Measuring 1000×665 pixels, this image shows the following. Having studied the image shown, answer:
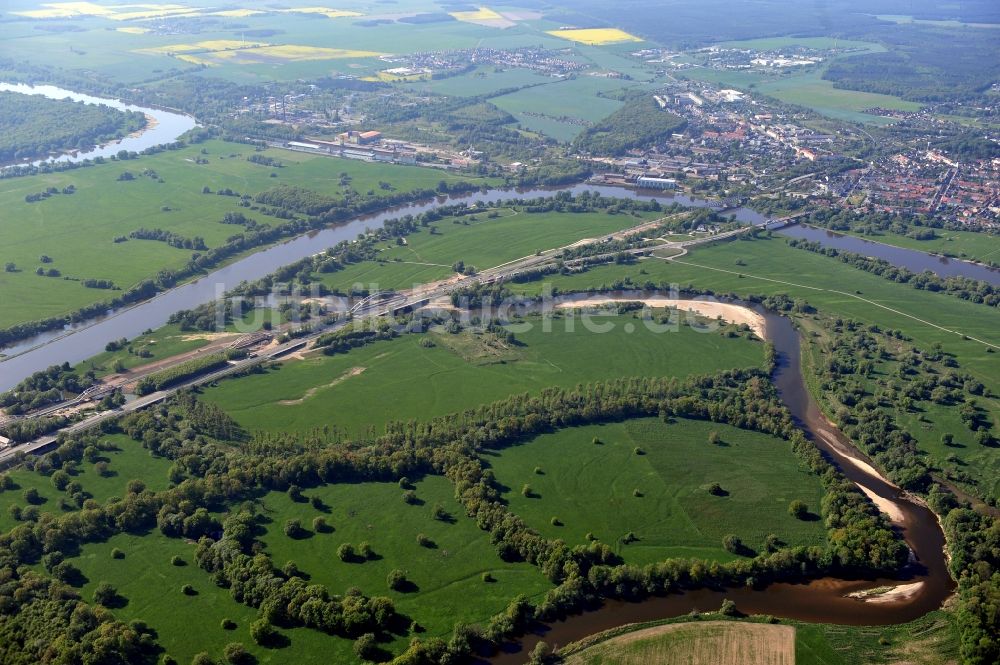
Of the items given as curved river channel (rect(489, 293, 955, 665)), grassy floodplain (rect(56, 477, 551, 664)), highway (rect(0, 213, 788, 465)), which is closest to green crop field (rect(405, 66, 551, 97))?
highway (rect(0, 213, 788, 465))

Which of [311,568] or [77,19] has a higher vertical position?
[77,19]

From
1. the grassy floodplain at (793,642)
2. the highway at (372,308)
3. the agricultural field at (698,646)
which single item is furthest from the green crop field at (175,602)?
the highway at (372,308)

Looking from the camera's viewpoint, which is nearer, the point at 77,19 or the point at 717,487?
the point at 717,487

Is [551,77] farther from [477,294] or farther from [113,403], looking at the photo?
[113,403]

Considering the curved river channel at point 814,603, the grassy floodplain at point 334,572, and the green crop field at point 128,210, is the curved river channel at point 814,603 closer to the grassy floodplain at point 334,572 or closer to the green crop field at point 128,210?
the grassy floodplain at point 334,572

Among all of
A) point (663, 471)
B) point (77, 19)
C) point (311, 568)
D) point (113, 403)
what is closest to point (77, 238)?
point (113, 403)

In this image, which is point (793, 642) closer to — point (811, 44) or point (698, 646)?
point (698, 646)

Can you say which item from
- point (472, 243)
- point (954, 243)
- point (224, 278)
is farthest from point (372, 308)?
point (954, 243)
